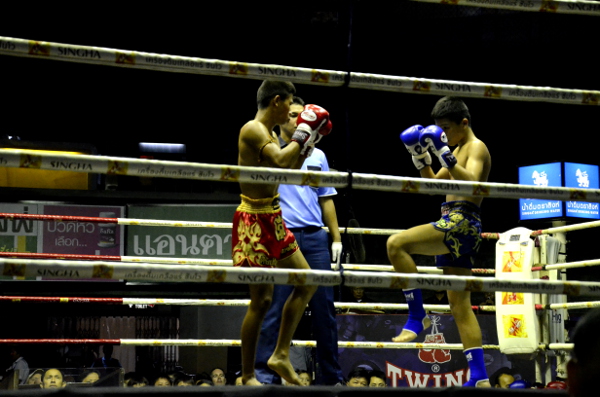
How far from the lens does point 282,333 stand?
8.85 feet

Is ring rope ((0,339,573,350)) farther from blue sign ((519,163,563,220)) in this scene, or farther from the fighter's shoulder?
blue sign ((519,163,563,220))

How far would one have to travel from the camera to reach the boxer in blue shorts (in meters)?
2.82

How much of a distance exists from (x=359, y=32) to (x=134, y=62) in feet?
22.8

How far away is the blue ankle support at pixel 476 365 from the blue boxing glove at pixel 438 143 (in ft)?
2.48

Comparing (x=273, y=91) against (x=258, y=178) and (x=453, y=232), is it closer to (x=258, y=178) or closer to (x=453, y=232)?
(x=258, y=178)

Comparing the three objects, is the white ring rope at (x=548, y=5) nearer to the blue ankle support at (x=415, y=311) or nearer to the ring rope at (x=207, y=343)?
the blue ankle support at (x=415, y=311)

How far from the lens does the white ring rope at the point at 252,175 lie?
1.95 m

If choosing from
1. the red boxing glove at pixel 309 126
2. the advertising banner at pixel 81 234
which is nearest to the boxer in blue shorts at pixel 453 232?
the red boxing glove at pixel 309 126

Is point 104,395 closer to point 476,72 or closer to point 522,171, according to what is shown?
point 476,72

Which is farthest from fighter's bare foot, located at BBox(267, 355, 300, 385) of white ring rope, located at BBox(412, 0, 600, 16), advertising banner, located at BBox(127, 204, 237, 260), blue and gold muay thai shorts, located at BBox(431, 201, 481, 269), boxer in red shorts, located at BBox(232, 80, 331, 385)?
advertising banner, located at BBox(127, 204, 237, 260)

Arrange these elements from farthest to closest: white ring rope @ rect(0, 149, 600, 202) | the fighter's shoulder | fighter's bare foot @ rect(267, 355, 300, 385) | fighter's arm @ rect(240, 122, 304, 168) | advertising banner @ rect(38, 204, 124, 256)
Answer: advertising banner @ rect(38, 204, 124, 256) < the fighter's shoulder < fighter's bare foot @ rect(267, 355, 300, 385) < fighter's arm @ rect(240, 122, 304, 168) < white ring rope @ rect(0, 149, 600, 202)

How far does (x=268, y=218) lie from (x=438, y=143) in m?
0.73

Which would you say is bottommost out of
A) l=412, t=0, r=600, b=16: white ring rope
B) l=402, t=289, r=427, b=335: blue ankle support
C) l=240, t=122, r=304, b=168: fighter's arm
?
l=402, t=289, r=427, b=335: blue ankle support

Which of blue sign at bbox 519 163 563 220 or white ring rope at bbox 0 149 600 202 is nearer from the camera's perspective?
white ring rope at bbox 0 149 600 202
